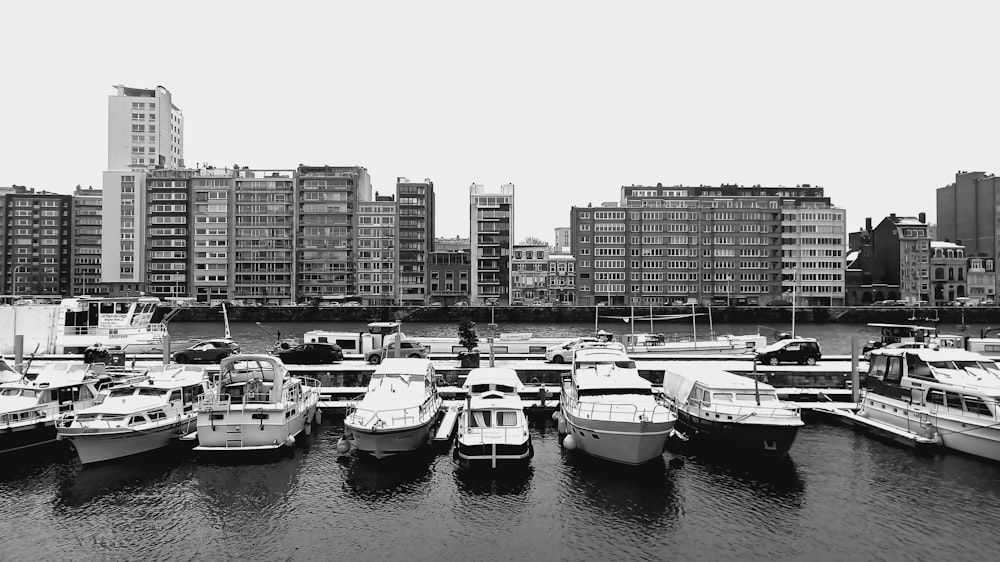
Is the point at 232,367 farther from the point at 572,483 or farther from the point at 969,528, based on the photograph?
the point at 969,528

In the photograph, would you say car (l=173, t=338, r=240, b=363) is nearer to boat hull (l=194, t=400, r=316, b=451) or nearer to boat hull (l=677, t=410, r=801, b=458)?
boat hull (l=194, t=400, r=316, b=451)

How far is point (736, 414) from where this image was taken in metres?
22.6

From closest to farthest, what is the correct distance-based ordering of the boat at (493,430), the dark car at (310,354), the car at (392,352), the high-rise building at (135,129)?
the boat at (493,430) → the dark car at (310,354) → the car at (392,352) → the high-rise building at (135,129)

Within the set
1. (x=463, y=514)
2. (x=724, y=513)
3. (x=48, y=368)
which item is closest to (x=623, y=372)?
(x=724, y=513)

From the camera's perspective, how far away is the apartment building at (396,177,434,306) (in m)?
125

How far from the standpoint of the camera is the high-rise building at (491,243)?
123 m

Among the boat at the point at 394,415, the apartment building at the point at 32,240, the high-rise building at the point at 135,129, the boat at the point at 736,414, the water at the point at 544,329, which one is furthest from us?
the high-rise building at the point at 135,129

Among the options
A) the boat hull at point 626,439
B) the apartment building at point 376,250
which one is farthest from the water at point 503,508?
the apartment building at point 376,250

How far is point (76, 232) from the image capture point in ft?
464

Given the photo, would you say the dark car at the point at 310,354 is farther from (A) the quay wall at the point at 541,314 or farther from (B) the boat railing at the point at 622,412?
(A) the quay wall at the point at 541,314

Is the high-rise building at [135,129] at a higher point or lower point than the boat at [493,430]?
higher

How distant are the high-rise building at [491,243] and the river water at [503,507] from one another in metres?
98.5

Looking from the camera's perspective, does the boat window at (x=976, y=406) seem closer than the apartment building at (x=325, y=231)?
Yes

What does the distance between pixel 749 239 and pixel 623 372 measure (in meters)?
104
